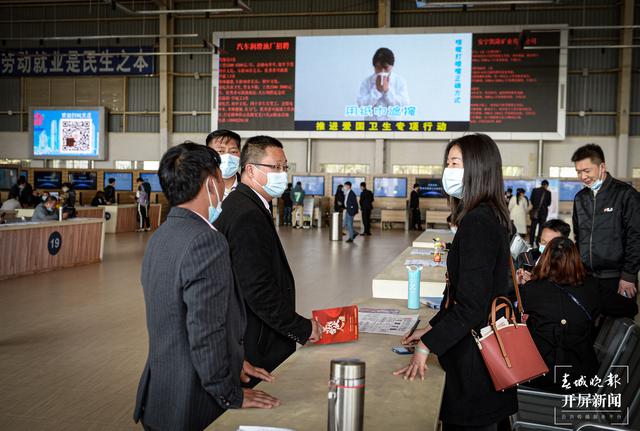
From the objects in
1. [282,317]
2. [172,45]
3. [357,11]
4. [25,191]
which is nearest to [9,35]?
[172,45]

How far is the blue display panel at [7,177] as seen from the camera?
19.0m

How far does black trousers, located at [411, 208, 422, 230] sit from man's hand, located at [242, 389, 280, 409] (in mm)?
17112

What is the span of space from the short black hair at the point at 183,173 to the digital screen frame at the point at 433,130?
16279 mm

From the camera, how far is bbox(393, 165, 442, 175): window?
19.2 m

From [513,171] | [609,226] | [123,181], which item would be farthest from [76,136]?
[609,226]

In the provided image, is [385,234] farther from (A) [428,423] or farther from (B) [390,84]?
(A) [428,423]

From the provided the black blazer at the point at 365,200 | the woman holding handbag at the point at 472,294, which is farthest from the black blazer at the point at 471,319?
the black blazer at the point at 365,200

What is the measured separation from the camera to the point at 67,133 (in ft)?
67.7

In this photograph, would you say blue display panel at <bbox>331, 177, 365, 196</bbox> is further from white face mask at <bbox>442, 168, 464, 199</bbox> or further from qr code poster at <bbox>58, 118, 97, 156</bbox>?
white face mask at <bbox>442, 168, 464, 199</bbox>

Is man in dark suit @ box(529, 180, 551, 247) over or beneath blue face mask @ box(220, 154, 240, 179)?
beneath

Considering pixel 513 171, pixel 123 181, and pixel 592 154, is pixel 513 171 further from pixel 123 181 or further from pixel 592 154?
pixel 592 154

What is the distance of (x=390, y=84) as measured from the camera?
1783 centimetres

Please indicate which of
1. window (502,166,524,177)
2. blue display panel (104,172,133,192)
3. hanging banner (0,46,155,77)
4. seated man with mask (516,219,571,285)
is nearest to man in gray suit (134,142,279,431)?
seated man with mask (516,219,571,285)

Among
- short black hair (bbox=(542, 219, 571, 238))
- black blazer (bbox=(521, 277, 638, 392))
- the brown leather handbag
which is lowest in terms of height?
black blazer (bbox=(521, 277, 638, 392))
